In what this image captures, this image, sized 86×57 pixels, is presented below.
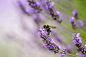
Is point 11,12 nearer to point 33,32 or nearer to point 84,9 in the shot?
point 33,32

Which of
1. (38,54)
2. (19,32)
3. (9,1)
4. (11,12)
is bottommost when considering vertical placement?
(38,54)

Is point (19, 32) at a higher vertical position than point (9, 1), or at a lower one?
lower

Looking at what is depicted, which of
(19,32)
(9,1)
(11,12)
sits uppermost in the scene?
(9,1)

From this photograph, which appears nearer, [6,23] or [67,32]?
[67,32]

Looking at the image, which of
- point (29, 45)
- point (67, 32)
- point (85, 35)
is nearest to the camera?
point (85, 35)

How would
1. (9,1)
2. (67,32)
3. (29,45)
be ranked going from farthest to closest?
1. (9,1)
2. (29,45)
3. (67,32)

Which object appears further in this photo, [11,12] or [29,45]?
[11,12]

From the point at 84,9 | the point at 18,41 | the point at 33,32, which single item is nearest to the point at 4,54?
the point at 18,41

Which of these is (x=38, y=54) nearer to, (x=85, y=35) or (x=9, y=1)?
(x=85, y=35)

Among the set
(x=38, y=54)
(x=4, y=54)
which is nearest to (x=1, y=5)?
(x=4, y=54)
